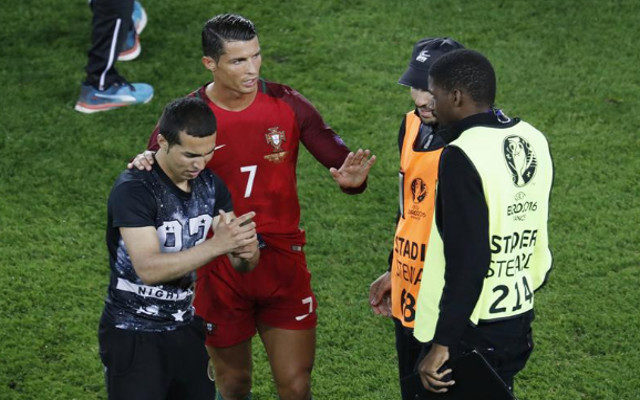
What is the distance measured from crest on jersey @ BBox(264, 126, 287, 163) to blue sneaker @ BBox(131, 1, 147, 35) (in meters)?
4.91

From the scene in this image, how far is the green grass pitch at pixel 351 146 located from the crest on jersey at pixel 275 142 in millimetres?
1426

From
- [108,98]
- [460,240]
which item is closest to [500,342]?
[460,240]

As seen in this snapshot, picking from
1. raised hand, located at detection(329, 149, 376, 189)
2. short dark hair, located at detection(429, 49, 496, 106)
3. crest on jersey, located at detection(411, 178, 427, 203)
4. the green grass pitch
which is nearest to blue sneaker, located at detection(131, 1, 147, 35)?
the green grass pitch

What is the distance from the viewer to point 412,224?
4426mm

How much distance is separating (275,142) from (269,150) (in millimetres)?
49

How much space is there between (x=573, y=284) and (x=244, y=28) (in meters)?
2.83

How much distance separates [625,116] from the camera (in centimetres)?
857

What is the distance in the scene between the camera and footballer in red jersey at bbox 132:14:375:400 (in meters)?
5.09

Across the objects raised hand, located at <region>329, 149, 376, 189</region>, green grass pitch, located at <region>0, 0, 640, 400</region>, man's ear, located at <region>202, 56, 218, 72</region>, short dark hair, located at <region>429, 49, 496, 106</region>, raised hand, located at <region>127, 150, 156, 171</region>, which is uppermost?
short dark hair, located at <region>429, 49, 496, 106</region>

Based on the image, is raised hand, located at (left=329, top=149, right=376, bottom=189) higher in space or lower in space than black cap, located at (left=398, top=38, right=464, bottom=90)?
lower

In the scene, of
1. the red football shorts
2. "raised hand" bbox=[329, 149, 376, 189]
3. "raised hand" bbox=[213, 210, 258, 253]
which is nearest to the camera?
"raised hand" bbox=[213, 210, 258, 253]

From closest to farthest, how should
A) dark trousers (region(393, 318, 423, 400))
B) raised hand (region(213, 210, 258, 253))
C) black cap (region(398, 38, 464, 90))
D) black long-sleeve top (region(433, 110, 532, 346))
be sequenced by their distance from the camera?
black long-sleeve top (region(433, 110, 532, 346))
raised hand (region(213, 210, 258, 253))
dark trousers (region(393, 318, 423, 400))
black cap (region(398, 38, 464, 90))

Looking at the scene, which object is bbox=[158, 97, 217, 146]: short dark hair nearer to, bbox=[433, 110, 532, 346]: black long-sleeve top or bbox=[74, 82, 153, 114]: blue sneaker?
bbox=[433, 110, 532, 346]: black long-sleeve top

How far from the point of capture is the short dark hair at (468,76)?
402cm
